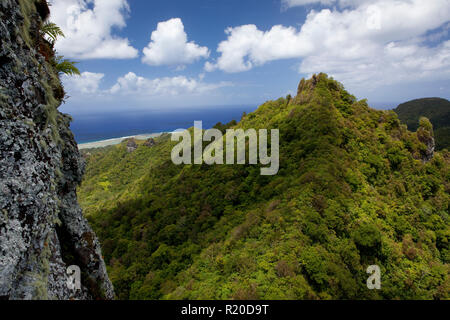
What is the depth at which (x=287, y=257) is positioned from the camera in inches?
525

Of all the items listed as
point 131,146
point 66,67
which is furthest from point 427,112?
point 66,67

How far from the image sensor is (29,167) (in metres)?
5.30

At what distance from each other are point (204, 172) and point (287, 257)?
93.9 feet

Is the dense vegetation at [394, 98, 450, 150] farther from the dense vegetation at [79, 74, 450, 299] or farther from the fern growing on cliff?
the fern growing on cliff

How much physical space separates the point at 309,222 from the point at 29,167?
52.2 ft

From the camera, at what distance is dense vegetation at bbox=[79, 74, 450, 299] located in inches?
539

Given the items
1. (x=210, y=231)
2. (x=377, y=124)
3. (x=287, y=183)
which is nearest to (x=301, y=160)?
(x=287, y=183)

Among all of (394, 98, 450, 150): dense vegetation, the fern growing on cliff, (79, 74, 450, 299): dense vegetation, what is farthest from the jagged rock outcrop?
(394, 98, 450, 150): dense vegetation

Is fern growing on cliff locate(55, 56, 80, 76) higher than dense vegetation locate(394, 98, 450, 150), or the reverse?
dense vegetation locate(394, 98, 450, 150)

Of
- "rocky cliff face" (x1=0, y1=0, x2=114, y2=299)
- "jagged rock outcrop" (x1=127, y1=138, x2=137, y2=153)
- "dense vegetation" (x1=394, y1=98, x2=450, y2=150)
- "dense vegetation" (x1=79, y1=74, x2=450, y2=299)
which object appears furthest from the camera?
"dense vegetation" (x1=394, y1=98, x2=450, y2=150)

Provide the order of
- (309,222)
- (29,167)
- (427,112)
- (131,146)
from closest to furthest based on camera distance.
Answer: (29,167)
(309,222)
(131,146)
(427,112)

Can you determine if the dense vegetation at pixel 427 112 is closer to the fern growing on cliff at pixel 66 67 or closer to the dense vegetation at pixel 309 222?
the dense vegetation at pixel 309 222

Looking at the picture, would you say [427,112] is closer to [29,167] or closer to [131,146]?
[131,146]

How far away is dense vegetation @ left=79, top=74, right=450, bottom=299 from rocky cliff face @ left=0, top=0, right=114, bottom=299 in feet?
29.3
